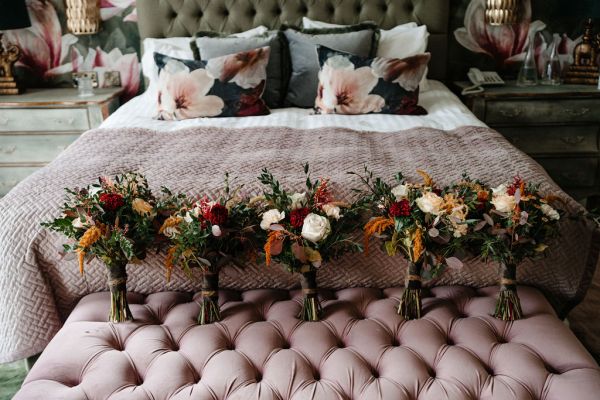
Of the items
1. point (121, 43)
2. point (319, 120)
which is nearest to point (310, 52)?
point (319, 120)

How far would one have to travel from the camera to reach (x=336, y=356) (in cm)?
147

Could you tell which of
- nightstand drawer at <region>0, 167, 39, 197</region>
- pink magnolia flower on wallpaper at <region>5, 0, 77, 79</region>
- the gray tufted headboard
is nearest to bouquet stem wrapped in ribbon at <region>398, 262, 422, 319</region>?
the gray tufted headboard

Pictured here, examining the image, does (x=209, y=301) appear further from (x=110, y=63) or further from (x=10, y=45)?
(x=10, y=45)

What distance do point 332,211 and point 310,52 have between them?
164cm

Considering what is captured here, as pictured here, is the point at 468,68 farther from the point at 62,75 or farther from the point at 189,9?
the point at 62,75

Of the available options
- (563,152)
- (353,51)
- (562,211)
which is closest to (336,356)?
(562,211)

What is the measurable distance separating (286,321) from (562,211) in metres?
0.89

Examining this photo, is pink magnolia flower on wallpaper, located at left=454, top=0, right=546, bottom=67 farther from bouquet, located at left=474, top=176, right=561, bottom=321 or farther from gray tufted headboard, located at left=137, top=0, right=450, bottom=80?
bouquet, located at left=474, top=176, right=561, bottom=321

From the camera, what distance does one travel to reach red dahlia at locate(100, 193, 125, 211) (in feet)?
5.26

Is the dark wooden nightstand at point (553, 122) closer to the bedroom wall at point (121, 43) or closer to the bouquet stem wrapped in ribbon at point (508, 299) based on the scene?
the bedroom wall at point (121, 43)

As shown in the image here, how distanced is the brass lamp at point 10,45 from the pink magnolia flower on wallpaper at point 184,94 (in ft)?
3.10

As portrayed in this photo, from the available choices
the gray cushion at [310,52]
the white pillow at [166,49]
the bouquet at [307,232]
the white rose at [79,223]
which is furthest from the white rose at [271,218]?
the white pillow at [166,49]

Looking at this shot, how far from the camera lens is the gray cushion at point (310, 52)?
3.06 metres

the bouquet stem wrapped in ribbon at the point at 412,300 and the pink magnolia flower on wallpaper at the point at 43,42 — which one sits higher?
the pink magnolia flower on wallpaper at the point at 43,42
